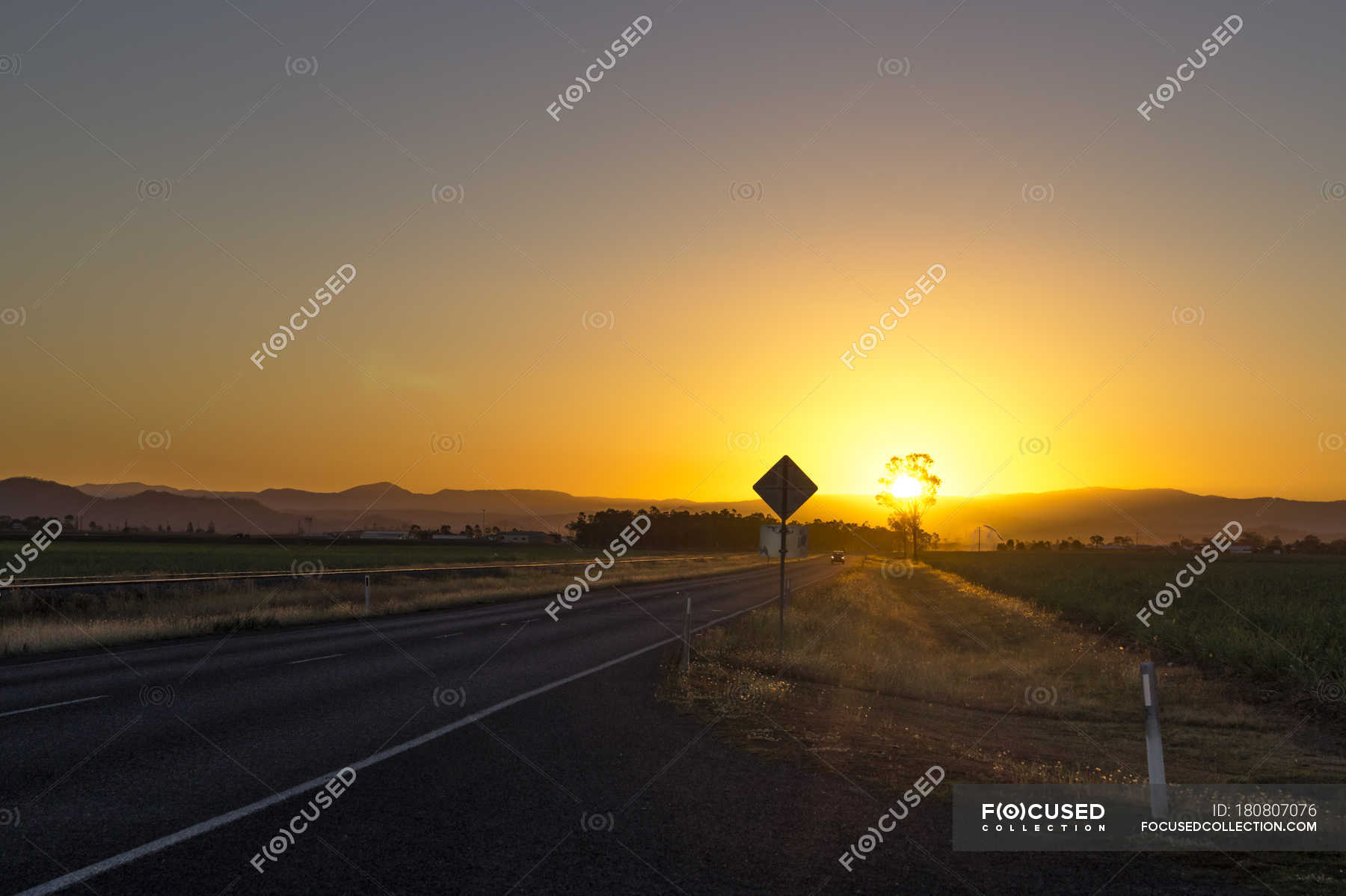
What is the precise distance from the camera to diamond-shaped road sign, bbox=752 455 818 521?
58.4 ft

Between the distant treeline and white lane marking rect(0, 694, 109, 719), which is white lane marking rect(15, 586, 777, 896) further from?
the distant treeline

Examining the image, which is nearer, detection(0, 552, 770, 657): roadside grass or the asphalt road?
the asphalt road

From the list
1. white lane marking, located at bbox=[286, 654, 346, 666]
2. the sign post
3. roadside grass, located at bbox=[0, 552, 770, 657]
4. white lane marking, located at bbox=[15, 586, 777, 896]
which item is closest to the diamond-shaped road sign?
the sign post

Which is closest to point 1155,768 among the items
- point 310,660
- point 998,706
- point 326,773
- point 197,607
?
point 326,773

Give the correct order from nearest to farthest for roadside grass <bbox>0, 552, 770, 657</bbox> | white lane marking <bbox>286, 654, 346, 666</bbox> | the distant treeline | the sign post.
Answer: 1. white lane marking <bbox>286, 654, 346, 666</bbox>
2. the sign post
3. roadside grass <bbox>0, 552, 770, 657</bbox>
4. the distant treeline

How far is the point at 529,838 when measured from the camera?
21.1ft

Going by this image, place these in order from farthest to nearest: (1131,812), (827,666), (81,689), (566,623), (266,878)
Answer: (566,623)
(827,666)
(81,689)
(1131,812)
(266,878)

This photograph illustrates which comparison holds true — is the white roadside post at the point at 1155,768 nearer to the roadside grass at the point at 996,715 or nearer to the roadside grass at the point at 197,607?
the roadside grass at the point at 996,715

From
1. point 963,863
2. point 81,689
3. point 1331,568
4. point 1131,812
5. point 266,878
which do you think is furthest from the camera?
point 1331,568

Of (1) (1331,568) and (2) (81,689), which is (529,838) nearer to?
(2) (81,689)

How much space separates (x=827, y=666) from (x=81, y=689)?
1199 centimetres

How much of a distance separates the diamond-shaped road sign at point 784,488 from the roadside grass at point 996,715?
2950 mm

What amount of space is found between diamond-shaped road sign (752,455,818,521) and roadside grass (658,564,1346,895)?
2.95 m

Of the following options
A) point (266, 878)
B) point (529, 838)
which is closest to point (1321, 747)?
point (529, 838)
